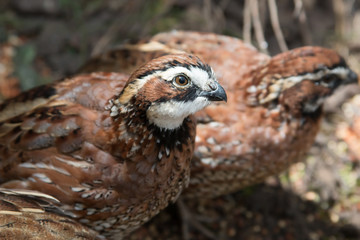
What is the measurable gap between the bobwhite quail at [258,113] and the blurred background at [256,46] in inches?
31.0

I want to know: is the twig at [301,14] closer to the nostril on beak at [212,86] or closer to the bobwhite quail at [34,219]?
the nostril on beak at [212,86]

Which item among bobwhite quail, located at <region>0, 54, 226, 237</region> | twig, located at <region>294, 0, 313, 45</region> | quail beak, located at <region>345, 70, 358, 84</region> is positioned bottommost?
bobwhite quail, located at <region>0, 54, 226, 237</region>

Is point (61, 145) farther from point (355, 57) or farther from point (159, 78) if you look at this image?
point (355, 57)

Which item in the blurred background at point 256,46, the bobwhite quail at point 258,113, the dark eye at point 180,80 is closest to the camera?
the dark eye at point 180,80

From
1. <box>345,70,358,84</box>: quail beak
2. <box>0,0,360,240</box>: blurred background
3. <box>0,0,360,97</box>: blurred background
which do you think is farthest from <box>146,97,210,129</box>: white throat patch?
<box>0,0,360,97</box>: blurred background

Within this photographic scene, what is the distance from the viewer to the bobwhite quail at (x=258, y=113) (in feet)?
11.8

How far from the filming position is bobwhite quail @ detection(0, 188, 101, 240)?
8.20 feet

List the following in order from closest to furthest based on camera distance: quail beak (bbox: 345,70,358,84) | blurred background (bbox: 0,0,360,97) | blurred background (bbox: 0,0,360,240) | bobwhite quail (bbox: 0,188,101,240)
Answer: bobwhite quail (bbox: 0,188,101,240)
quail beak (bbox: 345,70,358,84)
blurred background (bbox: 0,0,360,240)
blurred background (bbox: 0,0,360,97)

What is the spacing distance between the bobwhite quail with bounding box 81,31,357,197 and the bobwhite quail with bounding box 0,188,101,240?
1.25 m

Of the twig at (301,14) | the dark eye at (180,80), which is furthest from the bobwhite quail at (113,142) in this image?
the twig at (301,14)

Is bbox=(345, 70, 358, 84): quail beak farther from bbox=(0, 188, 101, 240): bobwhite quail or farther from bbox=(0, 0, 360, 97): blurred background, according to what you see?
bbox=(0, 188, 101, 240): bobwhite quail

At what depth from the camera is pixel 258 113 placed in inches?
146

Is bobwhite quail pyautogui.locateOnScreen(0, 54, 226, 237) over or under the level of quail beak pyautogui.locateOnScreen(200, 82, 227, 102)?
under

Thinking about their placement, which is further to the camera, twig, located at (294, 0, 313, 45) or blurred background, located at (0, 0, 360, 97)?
blurred background, located at (0, 0, 360, 97)
